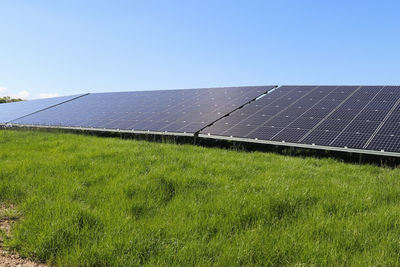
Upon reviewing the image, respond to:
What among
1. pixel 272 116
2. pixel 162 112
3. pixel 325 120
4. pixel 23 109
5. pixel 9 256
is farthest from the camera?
pixel 23 109

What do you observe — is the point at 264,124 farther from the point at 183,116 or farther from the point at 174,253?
the point at 174,253

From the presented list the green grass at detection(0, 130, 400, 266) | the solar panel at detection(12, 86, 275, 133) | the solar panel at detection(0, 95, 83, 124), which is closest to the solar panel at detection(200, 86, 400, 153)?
the solar panel at detection(12, 86, 275, 133)

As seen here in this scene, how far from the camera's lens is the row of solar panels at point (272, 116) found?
9227mm

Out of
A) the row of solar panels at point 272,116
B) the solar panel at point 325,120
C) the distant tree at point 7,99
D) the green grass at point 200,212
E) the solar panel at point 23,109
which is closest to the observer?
the green grass at point 200,212

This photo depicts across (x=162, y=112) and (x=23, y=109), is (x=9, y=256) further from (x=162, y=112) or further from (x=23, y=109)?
(x=23, y=109)

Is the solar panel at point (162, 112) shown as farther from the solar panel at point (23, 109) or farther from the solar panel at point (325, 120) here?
the solar panel at point (23, 109)

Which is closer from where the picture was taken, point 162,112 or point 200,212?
point 200,212

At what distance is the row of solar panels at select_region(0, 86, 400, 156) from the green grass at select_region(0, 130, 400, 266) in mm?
1718

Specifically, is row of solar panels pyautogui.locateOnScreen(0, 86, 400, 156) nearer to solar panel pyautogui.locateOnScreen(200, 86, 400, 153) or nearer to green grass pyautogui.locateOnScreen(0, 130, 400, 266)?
solar panel pyautogui.locateOnScreen(200, 86, 400, 153)

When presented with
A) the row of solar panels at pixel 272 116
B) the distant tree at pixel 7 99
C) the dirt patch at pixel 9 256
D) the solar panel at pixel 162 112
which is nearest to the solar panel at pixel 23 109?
the solar panel at pixel 162 112

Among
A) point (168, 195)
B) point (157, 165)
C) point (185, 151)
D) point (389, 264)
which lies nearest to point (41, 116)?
point (185, 151)

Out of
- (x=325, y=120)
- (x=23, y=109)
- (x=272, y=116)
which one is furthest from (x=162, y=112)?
(x=23, y=109)

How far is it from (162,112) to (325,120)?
25.4 ft

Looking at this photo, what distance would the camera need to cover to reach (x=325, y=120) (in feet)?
34.9
